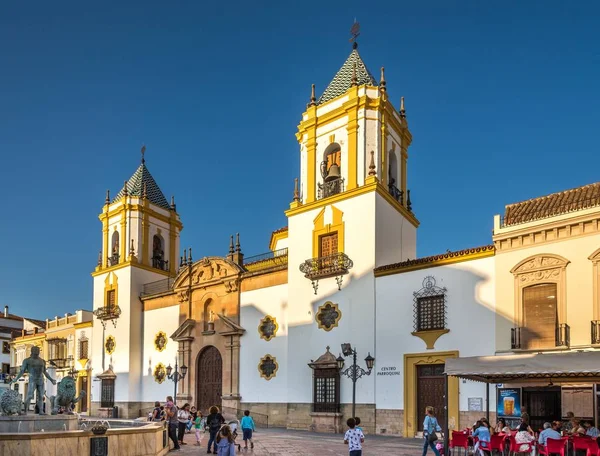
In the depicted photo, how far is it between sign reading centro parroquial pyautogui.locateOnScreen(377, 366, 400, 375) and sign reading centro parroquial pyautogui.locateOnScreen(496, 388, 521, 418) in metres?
4.10

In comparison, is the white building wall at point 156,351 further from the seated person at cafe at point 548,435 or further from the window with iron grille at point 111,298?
the seated person at cafe at point 548,435

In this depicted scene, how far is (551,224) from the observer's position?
58.3ft

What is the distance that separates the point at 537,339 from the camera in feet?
58.2

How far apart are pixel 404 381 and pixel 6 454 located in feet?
43.4

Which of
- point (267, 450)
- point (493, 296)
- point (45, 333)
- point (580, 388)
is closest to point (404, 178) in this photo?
point (493, 296)

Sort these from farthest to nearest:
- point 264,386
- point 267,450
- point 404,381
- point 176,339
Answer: point 176,339, point 264,386, point 404,381, point 267,450

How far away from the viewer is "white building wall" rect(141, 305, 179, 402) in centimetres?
3134

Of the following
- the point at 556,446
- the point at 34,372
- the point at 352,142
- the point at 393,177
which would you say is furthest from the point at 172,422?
the point at 393,177

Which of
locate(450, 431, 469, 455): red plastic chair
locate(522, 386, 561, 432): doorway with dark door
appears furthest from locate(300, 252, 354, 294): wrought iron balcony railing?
locate(450, 431, 469, 455): red plastic chair

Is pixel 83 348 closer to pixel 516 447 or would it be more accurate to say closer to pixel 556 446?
pixel 516 447

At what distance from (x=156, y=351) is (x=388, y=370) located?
1559cm

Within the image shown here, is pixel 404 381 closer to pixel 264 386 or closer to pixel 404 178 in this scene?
pixel 264 386

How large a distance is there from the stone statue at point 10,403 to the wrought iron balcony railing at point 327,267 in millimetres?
12354

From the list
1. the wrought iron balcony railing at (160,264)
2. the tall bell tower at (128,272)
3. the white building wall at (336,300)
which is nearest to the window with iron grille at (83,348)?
the tall bell tower at (128,272)
